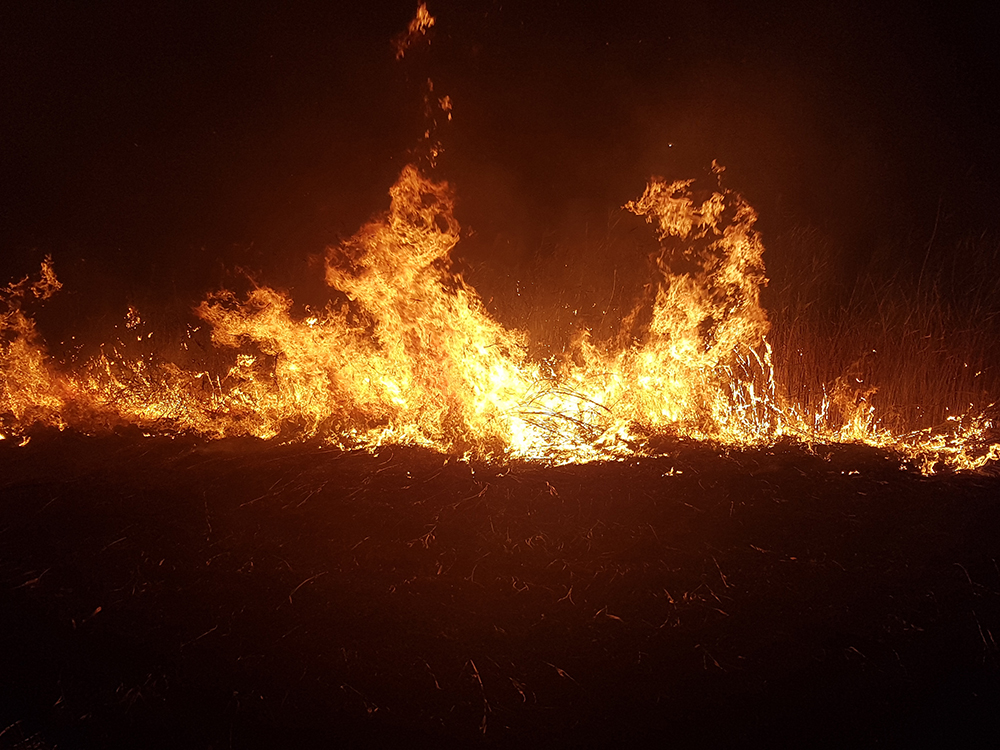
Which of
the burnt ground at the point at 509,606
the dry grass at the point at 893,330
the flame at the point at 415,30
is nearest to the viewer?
the burnt ground at the point at 509,606

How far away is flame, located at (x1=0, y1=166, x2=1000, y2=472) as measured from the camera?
175 inches

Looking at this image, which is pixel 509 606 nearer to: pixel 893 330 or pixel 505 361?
pixel 505 361

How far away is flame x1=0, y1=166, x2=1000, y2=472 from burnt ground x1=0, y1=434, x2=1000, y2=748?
1.85 feet

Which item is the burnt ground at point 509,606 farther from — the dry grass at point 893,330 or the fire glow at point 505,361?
the dry grass at point 893,330

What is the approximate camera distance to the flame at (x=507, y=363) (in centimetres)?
444

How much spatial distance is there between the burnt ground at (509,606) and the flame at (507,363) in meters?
0.56

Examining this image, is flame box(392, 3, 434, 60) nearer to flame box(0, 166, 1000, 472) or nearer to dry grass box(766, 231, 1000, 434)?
flame box(0, 166, 1000, 472)

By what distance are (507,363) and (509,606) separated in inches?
94.0

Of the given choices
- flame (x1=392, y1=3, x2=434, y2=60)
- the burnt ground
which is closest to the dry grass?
the burnt ground

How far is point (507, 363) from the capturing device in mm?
4738

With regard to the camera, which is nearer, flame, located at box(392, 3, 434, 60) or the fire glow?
the fire glow

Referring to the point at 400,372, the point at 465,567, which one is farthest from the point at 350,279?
the point at 465,567

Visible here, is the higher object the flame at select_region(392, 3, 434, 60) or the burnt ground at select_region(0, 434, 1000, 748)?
the flame at select_region(392, 3, 434, 60)

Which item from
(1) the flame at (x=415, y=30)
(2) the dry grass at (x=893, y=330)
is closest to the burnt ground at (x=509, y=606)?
(2) the dry grass at (x=893, y=330)
